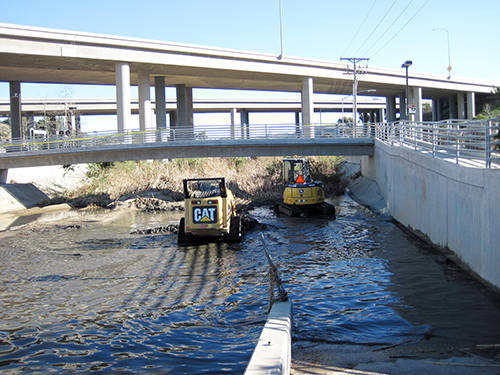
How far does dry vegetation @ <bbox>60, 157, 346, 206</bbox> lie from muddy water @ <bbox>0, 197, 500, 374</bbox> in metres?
17.4

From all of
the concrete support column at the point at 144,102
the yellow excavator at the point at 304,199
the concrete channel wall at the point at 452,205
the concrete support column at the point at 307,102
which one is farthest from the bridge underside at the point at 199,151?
the concrete support column at the point at 307,102

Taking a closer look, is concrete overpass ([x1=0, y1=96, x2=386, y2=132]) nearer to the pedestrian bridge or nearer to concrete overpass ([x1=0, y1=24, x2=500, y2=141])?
concrete overpass ([x1=0, y1=24, x2=500, y2=141])

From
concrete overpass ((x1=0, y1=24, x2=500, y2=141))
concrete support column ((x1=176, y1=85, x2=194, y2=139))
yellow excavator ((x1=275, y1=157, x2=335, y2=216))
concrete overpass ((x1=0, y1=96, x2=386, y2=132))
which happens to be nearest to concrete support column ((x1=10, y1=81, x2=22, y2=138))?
concrete overpass ((x1=0, y1=24, x2=500, y2=141))

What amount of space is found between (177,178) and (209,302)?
87.3 feet

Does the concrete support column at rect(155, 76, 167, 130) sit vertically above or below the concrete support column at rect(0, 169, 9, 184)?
above

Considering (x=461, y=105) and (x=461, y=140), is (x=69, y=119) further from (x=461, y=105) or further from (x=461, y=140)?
(x=461, y=140)

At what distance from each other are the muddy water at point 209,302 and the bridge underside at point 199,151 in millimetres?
12887

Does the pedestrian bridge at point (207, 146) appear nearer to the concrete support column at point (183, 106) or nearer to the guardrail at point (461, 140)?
the guardrail at point (461, 140)

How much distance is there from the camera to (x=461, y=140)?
17.2 m

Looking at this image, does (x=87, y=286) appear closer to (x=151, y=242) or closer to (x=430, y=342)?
(x=151, y=242)

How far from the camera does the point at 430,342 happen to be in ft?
22.8

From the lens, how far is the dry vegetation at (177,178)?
112 ft

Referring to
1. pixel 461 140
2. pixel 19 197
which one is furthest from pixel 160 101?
pixel 461 140

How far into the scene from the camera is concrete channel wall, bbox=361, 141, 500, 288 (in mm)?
9445
